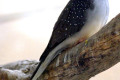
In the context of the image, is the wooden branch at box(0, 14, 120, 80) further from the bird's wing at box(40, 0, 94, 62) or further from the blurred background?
the blurred background

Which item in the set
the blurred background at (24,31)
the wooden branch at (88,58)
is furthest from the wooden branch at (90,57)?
the blurred background at (24,31)

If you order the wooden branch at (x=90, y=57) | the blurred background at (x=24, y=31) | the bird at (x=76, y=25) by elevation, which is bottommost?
the wooden branch at (x=90, y=57)

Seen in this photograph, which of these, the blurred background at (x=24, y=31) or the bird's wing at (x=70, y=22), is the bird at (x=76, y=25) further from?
the blurred background at (x=24, y=31)

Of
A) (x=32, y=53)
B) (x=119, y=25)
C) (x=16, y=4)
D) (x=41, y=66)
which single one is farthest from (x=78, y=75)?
(x=16, y=4)

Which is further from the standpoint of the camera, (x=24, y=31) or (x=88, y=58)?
(x=24, y=31)

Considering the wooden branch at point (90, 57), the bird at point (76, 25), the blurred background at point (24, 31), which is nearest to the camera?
the wooden branch at point (90, 57)

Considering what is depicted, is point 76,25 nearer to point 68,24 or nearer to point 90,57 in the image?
point 68,24

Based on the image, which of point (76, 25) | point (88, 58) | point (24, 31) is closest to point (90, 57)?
point (88, 58)

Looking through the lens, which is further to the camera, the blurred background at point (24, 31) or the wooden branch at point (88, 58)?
the blurred background at point (24, 31)

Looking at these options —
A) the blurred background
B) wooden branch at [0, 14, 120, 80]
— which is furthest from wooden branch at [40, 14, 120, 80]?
the blurred background
